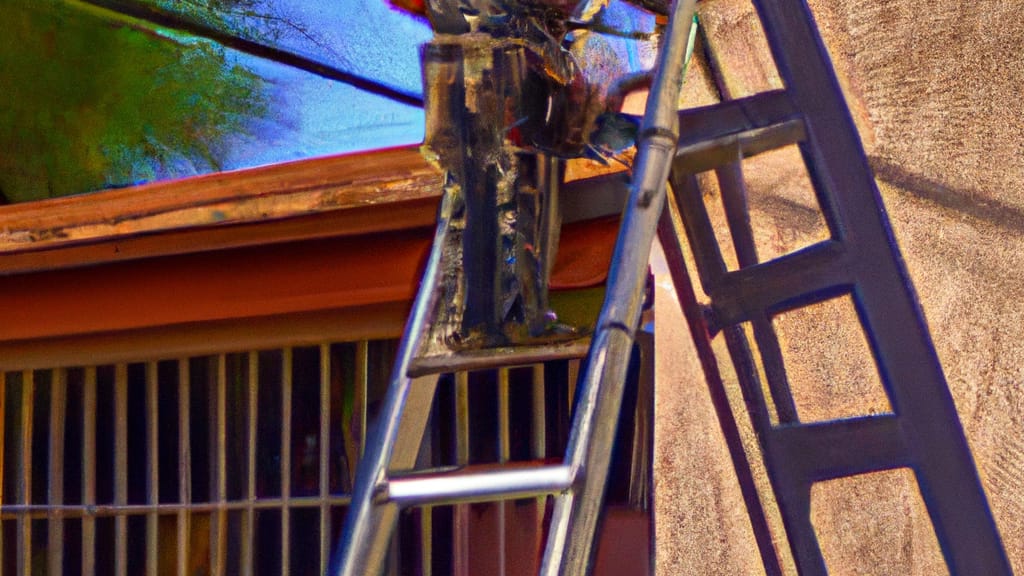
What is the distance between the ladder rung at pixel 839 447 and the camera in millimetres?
1592

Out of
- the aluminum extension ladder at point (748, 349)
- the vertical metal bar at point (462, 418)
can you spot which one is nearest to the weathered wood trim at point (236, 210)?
the aluminum extension ladder at point (748, 349)

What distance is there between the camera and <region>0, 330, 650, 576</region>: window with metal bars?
227 centimetres

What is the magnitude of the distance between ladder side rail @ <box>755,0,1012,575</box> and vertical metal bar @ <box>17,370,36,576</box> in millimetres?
2118

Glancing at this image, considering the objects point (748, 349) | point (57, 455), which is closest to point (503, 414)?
point (748, 349)

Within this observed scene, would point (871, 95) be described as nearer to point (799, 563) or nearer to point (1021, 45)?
point (1021, 45)

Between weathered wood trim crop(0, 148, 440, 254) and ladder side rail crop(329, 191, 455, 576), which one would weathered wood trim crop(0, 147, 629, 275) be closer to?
weathered wood trim crop(0, 148, 440, 254)

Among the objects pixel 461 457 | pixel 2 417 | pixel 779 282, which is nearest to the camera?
pixel 779 282

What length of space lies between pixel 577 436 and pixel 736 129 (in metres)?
0.76

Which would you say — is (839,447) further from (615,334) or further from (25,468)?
(25,468)

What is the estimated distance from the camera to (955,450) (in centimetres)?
156

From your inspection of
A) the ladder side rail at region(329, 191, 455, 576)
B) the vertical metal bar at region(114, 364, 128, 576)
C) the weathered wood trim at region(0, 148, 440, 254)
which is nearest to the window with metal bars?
the vertical metal bar at region(114, 364, 128, 576)

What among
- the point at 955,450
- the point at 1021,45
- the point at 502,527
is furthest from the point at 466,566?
the point at 1021,45

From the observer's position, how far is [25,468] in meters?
2.76

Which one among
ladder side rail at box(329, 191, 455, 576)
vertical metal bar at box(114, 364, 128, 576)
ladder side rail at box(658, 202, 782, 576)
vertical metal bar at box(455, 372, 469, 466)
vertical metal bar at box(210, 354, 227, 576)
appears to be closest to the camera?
ladder side rail at box(329, 191, 455, 576)
